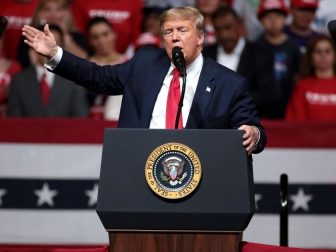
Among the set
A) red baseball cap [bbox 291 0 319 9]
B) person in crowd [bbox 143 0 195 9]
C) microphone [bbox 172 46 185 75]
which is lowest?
microphone [bbox 172 46 185 75]

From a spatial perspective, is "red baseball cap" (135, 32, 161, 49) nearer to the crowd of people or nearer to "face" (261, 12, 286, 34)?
the crowd of people

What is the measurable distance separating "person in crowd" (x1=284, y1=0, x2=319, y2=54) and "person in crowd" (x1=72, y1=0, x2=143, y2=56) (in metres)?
1.39

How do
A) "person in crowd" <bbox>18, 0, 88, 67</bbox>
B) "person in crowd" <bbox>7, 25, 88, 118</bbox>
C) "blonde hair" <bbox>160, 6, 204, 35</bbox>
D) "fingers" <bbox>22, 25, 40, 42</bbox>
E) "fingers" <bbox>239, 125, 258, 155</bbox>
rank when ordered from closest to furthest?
1. "fingers" <bbox>239, 125, 258, 155</bbox>
2. "fingers" <bbox>22, 25, 40, 42</bbox>
3. "blonde hair" <bbox>160, 6, 204, 35</bbox>
4. "person in crowd" <bbox>7, 25, 88, 118</bbox>
5. "person in crowd" <bbox>18, 0, 88, 67</bbox>

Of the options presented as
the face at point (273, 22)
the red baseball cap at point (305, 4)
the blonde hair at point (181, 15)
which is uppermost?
the red baseball cap at point (305, 4)

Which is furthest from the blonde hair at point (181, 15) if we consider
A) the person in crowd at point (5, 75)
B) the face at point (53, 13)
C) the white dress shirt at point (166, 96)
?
the face at point (53, 13)

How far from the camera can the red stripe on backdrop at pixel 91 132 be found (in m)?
7.15

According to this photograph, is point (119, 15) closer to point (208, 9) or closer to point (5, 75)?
point (208, 9)

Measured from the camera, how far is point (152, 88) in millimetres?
4816

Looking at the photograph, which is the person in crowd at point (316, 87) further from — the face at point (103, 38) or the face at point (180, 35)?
the face at point (180, 35)

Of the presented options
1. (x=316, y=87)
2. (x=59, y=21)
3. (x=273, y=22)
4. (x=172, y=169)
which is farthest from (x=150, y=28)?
(x=172, y=169)

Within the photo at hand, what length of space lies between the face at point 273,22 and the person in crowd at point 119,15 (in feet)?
3.85

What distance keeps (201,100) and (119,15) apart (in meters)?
4.50

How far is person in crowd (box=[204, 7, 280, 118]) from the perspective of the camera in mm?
8086

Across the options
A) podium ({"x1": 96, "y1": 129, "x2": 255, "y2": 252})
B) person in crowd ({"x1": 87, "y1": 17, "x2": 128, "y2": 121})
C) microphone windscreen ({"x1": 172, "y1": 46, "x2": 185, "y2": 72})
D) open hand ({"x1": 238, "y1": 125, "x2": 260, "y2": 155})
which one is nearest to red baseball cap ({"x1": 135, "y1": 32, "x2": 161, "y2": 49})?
person in crowd ({"x1": 87, "y1": 17, "x2": 128, "y2": 121})
